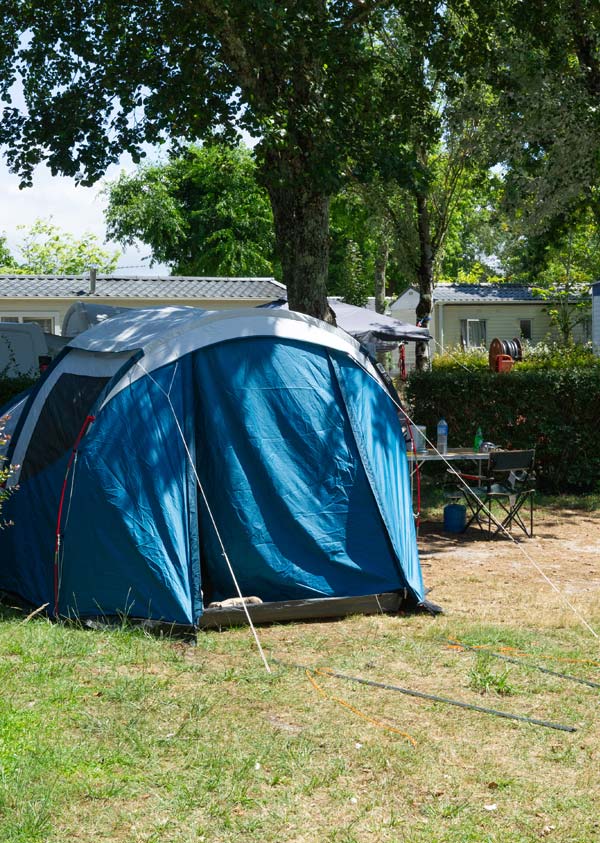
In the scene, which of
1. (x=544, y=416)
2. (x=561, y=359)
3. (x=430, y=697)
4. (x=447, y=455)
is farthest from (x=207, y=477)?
(x=561, y=359)

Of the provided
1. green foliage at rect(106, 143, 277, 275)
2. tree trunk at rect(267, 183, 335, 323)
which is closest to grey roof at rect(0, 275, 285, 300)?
green foliage at rect(106, 143, 277, 275)

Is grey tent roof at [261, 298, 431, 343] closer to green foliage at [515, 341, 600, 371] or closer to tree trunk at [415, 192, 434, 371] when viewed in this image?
tree trunk at [415, 192, 434, 371]

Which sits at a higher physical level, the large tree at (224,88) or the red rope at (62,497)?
the large tree at (224,88)

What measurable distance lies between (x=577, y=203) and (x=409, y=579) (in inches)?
601

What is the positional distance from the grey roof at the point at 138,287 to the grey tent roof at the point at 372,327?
7680mm

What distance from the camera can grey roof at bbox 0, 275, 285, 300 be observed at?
25.0 metres

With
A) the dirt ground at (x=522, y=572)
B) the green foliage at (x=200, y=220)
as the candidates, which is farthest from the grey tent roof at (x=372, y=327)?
the green foliage at (x=200, y=220)

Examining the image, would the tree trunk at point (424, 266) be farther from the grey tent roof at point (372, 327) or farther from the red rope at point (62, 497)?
the red rope at point (62, 497)

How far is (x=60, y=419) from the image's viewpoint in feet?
22.6

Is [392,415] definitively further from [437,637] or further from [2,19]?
[2,19]

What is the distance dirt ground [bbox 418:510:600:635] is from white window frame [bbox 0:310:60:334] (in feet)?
54.8

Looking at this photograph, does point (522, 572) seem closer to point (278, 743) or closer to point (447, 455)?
point (447, 455)

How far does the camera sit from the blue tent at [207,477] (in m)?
6.22

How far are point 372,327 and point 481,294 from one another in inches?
685
